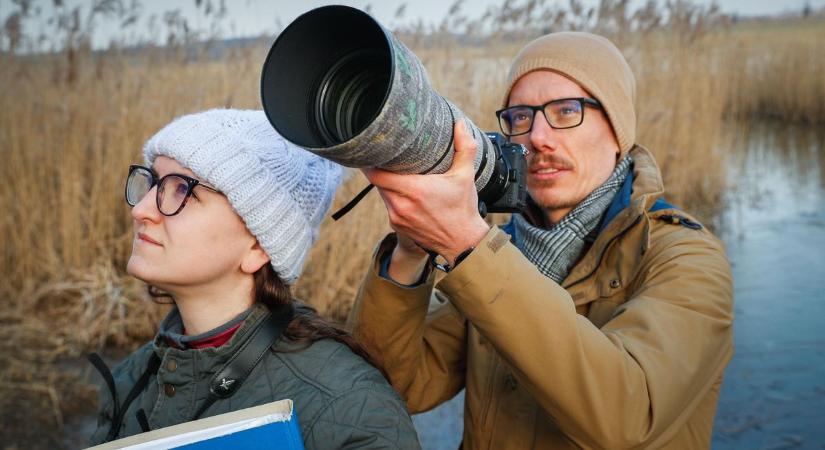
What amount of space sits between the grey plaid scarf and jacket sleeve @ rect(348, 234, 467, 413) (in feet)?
0.96

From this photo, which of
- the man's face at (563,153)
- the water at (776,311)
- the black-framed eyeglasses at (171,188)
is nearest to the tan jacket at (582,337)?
the man's face at (563,153)

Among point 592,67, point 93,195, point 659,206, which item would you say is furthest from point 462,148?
point 93,195

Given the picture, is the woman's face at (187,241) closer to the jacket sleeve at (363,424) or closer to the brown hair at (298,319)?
the brown hair at (298,319)

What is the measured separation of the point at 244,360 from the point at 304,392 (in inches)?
5.7

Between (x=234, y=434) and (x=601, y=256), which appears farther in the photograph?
(x=601, y=256)

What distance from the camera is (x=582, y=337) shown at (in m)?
1.29

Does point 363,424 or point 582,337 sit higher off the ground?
point 582,337

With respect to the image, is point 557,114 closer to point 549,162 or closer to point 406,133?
point 549,162

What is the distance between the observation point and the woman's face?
1.56m

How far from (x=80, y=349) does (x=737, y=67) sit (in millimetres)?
8363

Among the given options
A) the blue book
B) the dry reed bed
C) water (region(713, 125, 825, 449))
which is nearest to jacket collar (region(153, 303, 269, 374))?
the blue book

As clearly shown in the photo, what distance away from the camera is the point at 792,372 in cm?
379

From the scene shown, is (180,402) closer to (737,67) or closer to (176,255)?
(176,255)

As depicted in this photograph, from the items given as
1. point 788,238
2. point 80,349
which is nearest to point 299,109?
point 80,349
